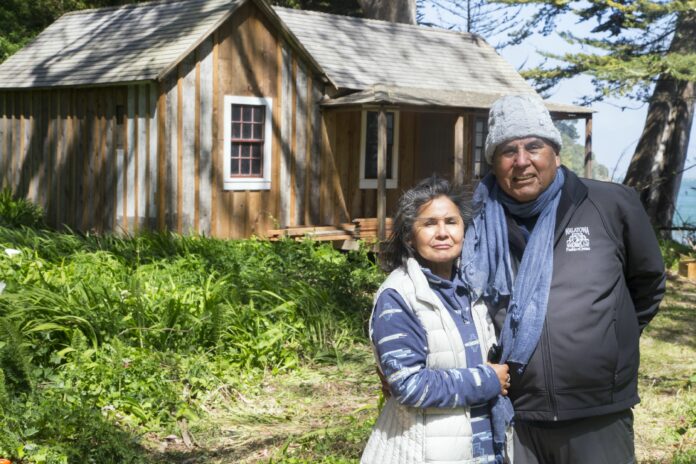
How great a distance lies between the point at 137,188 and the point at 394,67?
590cm

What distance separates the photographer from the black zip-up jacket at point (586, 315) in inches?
135

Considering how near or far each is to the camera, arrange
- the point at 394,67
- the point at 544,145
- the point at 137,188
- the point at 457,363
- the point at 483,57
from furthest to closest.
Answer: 1. the point at 483,57
2. the point at 394,67
3. the point at 137,188
4. the point at 544,145
5. the point at 457,363

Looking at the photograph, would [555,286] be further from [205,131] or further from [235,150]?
[235,150]

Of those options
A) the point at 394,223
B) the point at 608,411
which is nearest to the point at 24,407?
the point at 394,223

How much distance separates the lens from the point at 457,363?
330 centimetres

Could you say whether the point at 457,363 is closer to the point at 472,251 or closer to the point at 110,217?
the point at 472,251

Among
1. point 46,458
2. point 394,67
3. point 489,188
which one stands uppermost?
point 394,67

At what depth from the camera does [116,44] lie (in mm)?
16859

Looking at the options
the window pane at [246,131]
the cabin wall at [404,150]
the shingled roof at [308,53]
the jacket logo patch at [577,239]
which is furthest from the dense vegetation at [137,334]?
the cabin wall at [404,150]

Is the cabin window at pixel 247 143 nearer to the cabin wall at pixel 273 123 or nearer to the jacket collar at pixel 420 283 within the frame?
the cabin wall at pixel 273 123

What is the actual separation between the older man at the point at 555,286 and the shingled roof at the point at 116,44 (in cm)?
1140

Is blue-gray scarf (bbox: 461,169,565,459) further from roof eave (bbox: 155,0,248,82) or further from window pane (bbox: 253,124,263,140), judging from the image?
window pane (bbox: 253,124,263,140)

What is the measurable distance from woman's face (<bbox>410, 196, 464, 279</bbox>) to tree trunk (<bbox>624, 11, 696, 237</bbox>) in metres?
17.1

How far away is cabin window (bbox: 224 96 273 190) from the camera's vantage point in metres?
15.4
